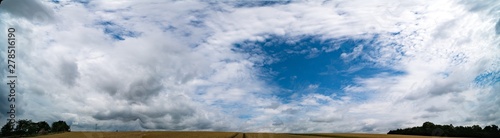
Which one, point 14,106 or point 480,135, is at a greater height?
point 14,106

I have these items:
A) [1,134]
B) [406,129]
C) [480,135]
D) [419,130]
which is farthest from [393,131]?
[1,134]

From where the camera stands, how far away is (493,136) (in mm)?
98938

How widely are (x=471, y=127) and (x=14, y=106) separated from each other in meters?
122

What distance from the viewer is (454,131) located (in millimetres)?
109938

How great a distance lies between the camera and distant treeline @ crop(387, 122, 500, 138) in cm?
10049

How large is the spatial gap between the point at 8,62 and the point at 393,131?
137 metres

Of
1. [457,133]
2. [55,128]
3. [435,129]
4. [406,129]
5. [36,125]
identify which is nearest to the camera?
[457,133]

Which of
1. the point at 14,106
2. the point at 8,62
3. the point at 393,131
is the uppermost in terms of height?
the point at 8,62

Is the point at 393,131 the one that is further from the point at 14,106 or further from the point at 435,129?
the point at 14,106

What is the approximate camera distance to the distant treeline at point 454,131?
10049 cm

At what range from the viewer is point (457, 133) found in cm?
10625

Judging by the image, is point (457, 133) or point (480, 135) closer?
point (480, 135)

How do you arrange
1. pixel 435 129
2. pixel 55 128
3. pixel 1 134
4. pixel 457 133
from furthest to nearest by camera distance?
pixel 55 128 < pixel 435 129 < pixel 457 133 < pixel 1 134

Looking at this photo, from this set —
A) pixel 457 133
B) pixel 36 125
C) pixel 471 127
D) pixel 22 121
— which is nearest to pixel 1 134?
pixel 22 121
